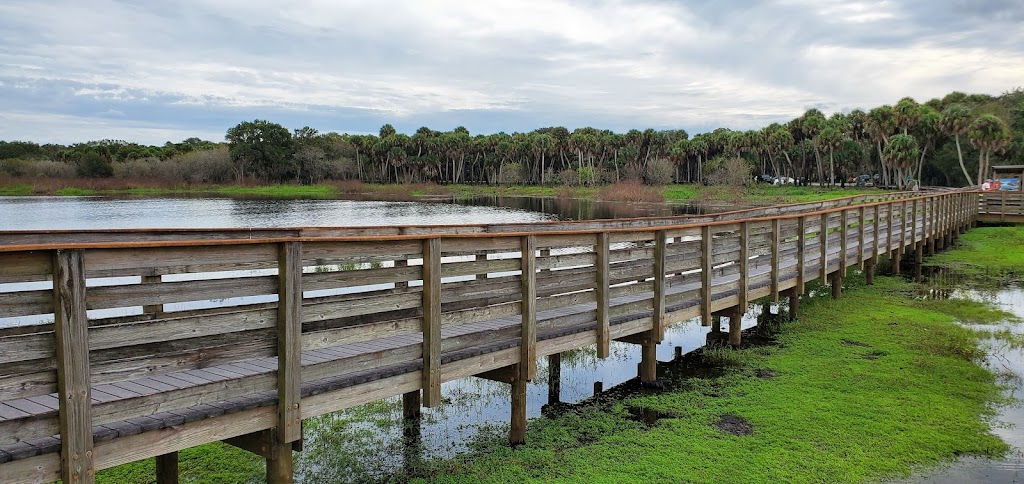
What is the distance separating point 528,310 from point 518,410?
116 centimetres

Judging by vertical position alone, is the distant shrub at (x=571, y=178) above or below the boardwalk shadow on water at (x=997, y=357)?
above

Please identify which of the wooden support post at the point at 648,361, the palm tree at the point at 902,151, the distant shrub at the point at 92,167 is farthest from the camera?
the distant shrub at the point at 92,167

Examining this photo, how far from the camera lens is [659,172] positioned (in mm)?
91500

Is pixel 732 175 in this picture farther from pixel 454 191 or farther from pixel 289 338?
pixel 289 338

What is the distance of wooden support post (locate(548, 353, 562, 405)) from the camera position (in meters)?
9.98

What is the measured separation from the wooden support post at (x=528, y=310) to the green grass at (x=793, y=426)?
3.00 ft

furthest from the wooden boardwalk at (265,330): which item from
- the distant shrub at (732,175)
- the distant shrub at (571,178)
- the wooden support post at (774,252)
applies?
the distant shrub at (571,178)

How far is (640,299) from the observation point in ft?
31.7

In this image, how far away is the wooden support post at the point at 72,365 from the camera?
4.30 meters

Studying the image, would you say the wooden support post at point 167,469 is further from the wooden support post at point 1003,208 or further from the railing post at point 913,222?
the wooden support post at point 1003,208

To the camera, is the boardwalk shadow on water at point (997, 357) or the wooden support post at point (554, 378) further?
the wooden support post at point (554, 378)

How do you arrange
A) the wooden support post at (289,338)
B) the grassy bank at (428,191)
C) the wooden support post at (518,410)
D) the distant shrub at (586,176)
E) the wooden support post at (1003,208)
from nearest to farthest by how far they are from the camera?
1. the wooden support post at (289,338)
2. the wooden support post at (518,410)
3. the wooden support post at (1003,208)
4. the grassy bank at (428,191)
5. the distant shrub at (586,176)

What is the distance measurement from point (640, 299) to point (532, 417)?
2.18m

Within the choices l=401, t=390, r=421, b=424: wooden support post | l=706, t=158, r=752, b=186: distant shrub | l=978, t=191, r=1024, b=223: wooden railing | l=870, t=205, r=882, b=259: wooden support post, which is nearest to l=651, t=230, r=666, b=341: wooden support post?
l=401, t=390, r=421, b=424: wooden support post
